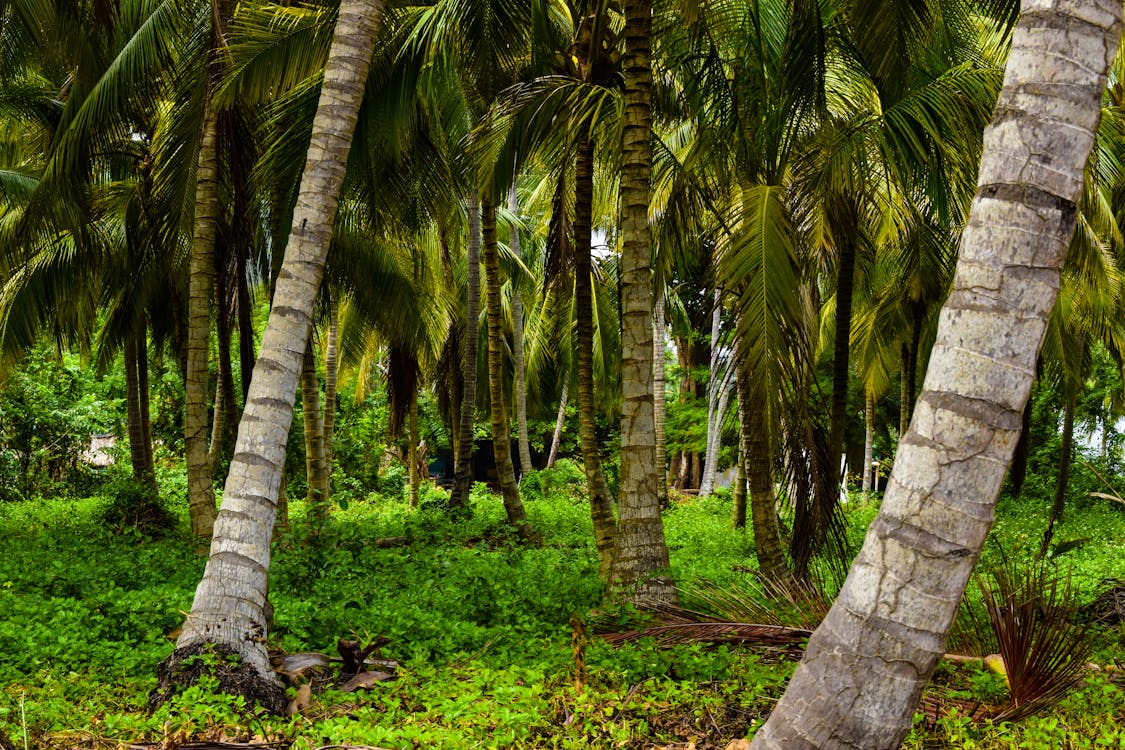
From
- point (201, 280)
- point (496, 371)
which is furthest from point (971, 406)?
point (496, 371)

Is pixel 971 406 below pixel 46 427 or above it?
below

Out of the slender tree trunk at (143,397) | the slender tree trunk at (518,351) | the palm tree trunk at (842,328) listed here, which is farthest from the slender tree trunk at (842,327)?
the slender tree trunk at (143,397)

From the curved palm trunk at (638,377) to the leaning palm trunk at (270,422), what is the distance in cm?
192

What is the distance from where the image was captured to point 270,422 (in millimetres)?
4906

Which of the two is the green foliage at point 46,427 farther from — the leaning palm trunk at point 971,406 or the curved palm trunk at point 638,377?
the leaning palm trunk at point 971,406

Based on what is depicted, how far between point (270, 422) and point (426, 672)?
151cm

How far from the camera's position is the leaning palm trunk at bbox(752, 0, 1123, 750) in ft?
7.79

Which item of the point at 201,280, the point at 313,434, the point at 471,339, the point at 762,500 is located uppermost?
the point at 471,339

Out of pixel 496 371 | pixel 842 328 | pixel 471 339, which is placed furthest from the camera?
pixel 471 339

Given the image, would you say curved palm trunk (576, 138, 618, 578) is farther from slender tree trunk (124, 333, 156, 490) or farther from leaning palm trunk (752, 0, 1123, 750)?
slender tree trunk (124, 333, 156, 490)

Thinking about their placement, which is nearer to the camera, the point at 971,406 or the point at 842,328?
the point at 971,406

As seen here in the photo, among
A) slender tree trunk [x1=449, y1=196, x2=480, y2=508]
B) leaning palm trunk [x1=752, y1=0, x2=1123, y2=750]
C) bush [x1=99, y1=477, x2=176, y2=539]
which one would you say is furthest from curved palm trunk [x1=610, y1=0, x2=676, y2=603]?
bush [x1=99, y1=477, x2=176, y2=539]

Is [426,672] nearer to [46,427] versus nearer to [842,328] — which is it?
[842,328]

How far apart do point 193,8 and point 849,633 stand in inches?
356
